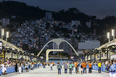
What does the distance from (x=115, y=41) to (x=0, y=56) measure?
38.6 meters

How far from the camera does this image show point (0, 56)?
71.2 m

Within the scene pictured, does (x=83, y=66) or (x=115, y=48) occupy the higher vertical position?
(x=115, y=48)

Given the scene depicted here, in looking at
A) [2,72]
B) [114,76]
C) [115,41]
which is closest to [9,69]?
[2,72]

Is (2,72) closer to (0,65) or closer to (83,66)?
(0,65)

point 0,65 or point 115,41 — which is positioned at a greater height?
point 115,41

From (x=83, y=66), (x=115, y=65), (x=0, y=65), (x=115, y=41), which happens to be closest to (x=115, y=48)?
(x=83, y=66)

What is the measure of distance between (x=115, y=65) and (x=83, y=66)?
19.4m

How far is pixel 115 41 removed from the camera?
89.1 metres

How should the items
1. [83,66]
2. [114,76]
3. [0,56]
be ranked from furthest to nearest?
[0,56] → [83,66] → [114,76]

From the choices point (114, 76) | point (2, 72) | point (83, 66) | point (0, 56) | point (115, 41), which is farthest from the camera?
point (115, 41)

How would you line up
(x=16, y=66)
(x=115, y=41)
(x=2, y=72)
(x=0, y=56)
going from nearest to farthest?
(x=2, y=72) < (x=16, y=66) < (x=0, y=56) < (x=115, y=41)

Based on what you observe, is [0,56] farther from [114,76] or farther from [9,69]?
[114,76]

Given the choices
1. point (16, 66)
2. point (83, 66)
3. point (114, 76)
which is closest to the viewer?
point (114, 76)

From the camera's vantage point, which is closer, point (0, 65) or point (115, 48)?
point (0, 65)
